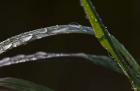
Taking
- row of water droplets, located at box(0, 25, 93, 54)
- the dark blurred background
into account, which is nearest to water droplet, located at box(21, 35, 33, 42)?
row of water droplets, located at box(0, 25, 93, 54)

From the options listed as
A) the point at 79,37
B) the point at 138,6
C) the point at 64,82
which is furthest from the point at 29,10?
the point at 138,6

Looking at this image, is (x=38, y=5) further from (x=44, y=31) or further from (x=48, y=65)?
(x=44, y=31)

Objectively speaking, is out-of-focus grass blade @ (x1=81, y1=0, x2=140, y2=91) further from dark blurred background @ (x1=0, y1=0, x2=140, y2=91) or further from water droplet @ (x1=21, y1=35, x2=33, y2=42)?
dark blurred background @ (x1=0, y1=0, x2=140, y2=91)

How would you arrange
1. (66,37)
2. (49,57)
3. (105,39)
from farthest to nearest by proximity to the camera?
(66,37) < (49,57) < (105,39)

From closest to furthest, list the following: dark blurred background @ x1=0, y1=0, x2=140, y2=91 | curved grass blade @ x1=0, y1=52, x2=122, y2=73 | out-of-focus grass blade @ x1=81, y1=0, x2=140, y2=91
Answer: out-of-focus grass blade @ x1=81, y1=0, x2=140, y2=91
curved grass blade @ x1=0, y1=52, x2=122, y2=73
dark blurred background @ x1=0, y1=0, x2=140, y2=91

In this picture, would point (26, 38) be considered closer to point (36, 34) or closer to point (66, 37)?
point (36, 34)

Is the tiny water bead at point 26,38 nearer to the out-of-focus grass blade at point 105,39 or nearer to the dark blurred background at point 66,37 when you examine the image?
the out-of-focus grass blade at point 105,39

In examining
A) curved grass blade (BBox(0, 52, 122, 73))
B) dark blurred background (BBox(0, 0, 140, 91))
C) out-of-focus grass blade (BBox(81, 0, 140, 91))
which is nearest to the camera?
out-of-focus grass blade (BBox(81, 0, 140, 91))

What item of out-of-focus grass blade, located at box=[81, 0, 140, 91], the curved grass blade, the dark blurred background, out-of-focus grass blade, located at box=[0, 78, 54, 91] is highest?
the dark blurred background

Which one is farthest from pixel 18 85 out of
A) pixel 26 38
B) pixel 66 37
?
pixel 66 37
